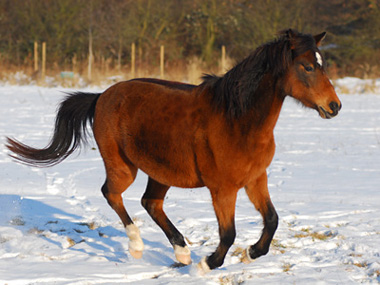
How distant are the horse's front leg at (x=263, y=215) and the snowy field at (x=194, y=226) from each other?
160mm

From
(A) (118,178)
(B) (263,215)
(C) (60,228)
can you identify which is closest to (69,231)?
(C) (60,228)

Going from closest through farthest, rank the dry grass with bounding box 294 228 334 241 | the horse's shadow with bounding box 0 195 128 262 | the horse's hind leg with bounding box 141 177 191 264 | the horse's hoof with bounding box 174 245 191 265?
the horse's hoof with bounding box 174 245 191 265
the horse's hind leg with bounding box 141 177 191 264
the horse's shadow with bounding box 0 195 128 262
the dry grass with bounding box 294 228 334 241

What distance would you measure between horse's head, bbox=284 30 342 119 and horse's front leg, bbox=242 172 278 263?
68 centimetres

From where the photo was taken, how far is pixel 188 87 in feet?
14.3

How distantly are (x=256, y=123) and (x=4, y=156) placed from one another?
18.5 ft

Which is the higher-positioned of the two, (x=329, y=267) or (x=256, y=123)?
(x=256, y=123)

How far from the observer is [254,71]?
371 cm

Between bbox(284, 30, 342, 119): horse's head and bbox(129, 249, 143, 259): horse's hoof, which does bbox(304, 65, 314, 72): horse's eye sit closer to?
bbox(284, 30, 342, 119): horse's head

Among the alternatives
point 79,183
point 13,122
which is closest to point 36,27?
point 13,122

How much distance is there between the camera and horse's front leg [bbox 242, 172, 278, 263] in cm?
396

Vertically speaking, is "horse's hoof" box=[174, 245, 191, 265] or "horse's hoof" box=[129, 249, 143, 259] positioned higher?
"horse's hoof" box=[174, 245, 191, 265]

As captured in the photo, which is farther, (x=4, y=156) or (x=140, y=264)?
(x=4, y=156)

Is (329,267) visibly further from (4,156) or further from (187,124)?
(4,156)

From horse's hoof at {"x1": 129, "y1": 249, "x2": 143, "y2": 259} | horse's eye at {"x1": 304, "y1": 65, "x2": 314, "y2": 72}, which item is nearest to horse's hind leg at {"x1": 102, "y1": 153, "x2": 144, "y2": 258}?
horse's hoof at {"x1": 129, "y1": 249, "x2": 143, "y2": 259}
